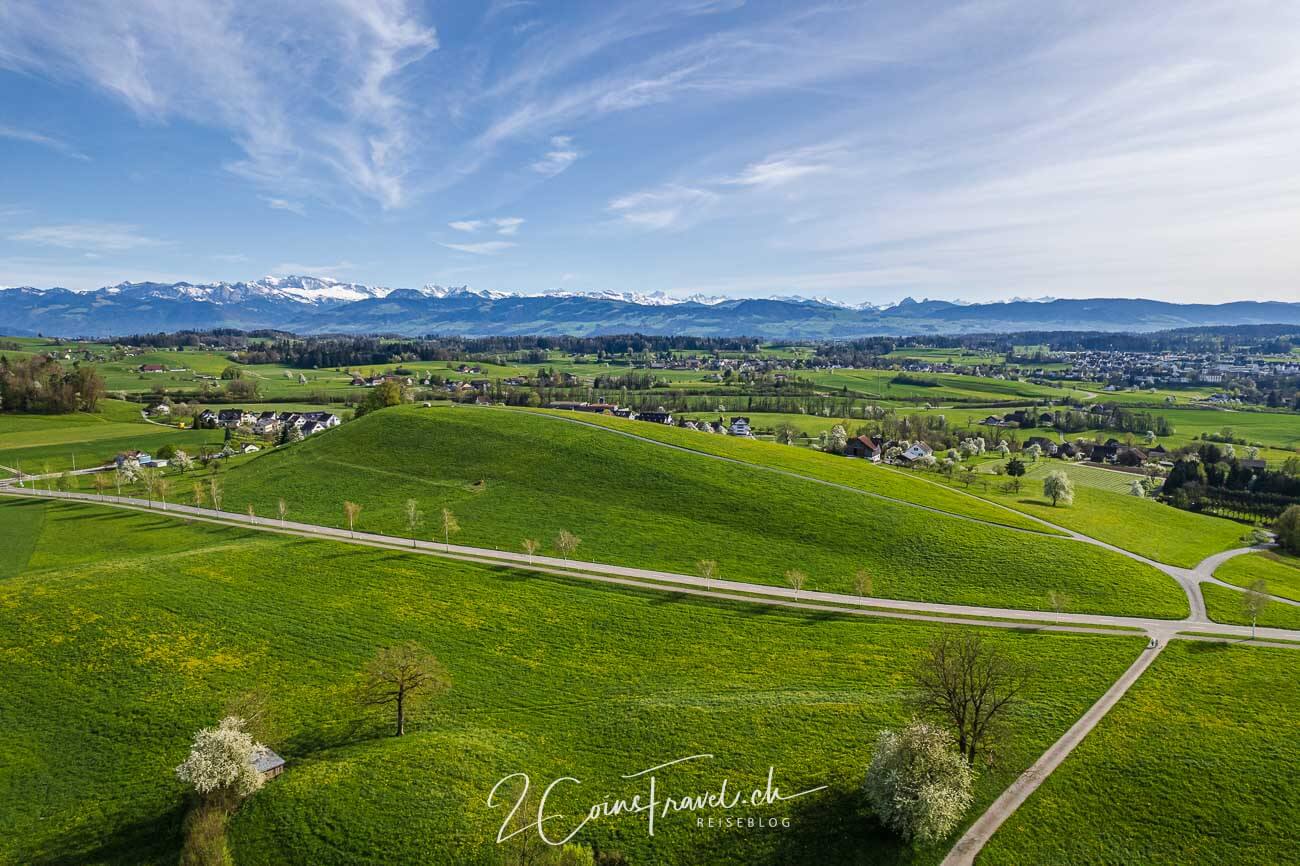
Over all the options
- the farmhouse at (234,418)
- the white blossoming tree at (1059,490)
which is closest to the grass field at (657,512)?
the white blossoming tree at (1059,490)

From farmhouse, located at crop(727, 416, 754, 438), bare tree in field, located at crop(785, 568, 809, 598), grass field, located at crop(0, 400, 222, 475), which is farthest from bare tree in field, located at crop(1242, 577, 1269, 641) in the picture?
grass field, located at crop(0, 400, 222, 475)

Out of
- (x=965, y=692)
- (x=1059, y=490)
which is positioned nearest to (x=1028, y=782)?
(x=965, y=692)

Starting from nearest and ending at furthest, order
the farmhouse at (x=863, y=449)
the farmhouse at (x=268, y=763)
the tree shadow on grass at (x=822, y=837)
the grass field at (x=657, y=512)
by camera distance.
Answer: the tree shadow on grass at (x=822, y=837) → the farmhouse at (x=268, y=763) → the grass field at (x=657, y=512) → the farmhouse at (x=863, y=449)

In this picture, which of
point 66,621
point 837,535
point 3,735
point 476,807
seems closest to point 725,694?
point 476,807

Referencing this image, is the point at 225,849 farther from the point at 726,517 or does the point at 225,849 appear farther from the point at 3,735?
the point at 726,517

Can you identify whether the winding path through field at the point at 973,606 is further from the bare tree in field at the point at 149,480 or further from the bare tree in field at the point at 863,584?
the bare tree in field at the point at 149,480

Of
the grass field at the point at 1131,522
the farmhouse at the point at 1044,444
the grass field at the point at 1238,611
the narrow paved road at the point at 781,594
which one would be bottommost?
the farmhouse at the point at 1044,444
